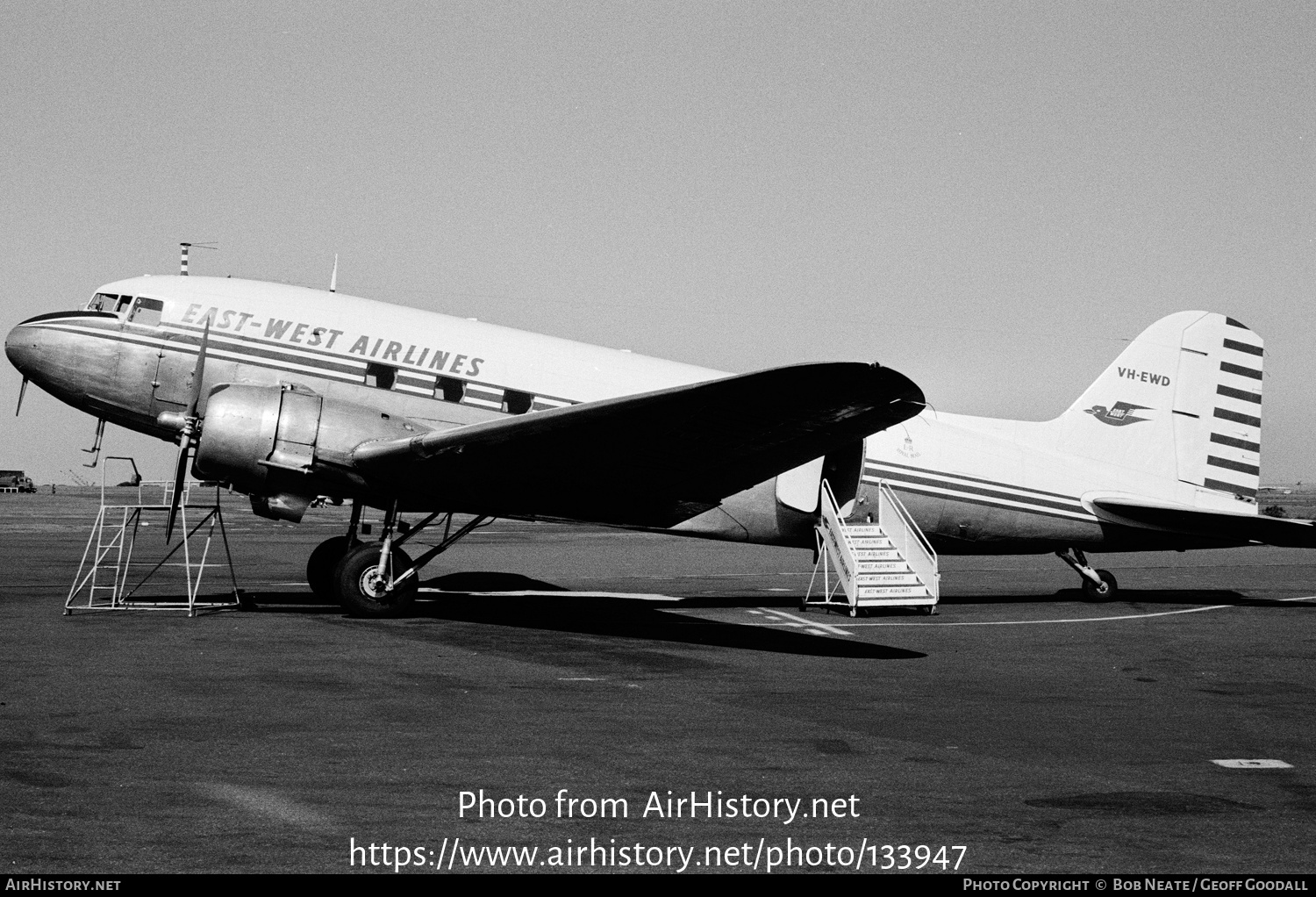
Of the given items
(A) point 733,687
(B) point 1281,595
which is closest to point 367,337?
(A) point 733,687

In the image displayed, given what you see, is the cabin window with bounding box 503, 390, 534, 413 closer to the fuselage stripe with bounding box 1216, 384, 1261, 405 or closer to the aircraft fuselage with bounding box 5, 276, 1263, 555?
the aircraft fuselage with bounding box 5, 276, 1263, 555

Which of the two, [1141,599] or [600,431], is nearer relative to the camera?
[600,431]

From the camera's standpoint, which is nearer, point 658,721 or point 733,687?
point 658,721

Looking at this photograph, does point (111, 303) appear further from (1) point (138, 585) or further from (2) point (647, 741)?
(2) point (647, 741)

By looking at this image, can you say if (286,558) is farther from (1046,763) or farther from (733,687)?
(1046,763)

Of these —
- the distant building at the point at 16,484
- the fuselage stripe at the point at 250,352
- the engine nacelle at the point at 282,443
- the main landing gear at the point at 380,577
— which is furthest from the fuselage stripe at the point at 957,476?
the distant building at the point at 16,484

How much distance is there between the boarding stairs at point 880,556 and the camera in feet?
51.2

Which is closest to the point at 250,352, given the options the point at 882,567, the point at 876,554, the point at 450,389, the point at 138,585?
the point at 450,389

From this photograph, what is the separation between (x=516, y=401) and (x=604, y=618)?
10.4 feet

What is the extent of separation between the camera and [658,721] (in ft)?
25.8

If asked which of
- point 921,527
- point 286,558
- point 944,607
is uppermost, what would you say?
point 921,527

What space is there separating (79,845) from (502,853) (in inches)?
70.0

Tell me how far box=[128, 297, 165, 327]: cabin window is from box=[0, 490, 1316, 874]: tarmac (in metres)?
3.84

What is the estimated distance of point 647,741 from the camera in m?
7.21
